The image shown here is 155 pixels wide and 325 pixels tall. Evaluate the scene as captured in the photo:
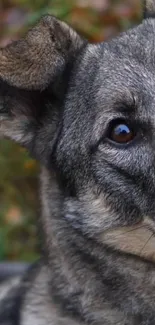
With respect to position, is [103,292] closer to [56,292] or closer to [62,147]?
[56,292]

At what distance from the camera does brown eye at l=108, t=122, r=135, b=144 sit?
387cm

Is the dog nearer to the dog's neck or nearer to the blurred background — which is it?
the dog's neck

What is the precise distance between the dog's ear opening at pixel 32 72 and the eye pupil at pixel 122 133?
356mm

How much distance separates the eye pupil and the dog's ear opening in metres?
0.36

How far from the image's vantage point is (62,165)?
409 centimetres

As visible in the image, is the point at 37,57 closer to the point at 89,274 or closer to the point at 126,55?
the point at 126,55

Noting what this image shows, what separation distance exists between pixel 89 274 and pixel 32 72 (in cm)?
87

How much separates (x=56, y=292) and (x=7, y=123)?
75 centimetres

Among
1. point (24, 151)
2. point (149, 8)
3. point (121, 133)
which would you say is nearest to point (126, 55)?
point (121, 133)

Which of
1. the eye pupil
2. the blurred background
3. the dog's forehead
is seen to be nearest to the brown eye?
the eye pupil

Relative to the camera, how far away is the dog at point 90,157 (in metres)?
3.88

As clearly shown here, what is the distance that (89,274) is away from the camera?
411 cm

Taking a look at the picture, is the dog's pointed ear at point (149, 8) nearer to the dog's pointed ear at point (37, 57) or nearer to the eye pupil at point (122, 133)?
the dog's pointed ear at point (37, 57)

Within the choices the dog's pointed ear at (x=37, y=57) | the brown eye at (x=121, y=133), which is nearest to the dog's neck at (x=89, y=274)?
the brown eye at (x=121, y=133)
